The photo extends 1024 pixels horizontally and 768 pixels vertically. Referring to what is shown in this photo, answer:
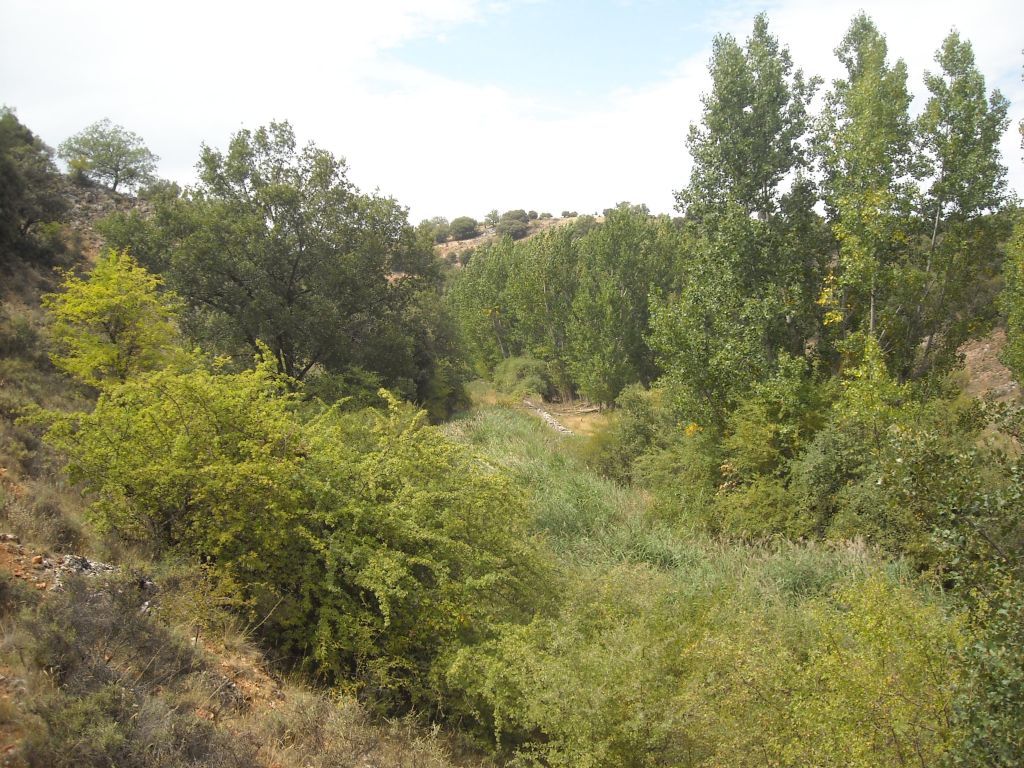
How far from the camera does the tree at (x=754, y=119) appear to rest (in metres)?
14.8

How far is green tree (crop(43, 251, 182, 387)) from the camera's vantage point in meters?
12.5

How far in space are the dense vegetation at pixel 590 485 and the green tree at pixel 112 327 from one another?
0.10 metres

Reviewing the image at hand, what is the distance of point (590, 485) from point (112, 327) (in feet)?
38.0

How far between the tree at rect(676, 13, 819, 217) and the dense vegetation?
85 millimetres

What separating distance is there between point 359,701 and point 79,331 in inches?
447

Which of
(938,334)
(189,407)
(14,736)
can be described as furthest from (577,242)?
(14,736)

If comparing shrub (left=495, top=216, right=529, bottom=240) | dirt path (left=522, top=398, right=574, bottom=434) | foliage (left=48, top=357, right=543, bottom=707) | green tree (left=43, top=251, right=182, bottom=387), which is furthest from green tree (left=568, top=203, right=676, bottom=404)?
shrub (left=495, top=216, right=529, bottom=240)

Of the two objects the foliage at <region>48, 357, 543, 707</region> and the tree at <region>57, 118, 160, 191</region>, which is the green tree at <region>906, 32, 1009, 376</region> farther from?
the tree at <region>57, 118, 160, 191</region>

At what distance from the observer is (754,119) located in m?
14.9

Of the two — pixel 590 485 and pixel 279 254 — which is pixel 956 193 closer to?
pixel 590 485

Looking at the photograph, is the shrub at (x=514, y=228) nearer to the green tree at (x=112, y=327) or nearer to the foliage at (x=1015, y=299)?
the foliage at (x=1015, y=299)

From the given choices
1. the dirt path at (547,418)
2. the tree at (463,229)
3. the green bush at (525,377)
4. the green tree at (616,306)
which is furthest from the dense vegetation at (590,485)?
the tree at (463,229)

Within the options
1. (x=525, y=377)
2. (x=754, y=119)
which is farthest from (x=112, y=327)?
(x=525, y=377)

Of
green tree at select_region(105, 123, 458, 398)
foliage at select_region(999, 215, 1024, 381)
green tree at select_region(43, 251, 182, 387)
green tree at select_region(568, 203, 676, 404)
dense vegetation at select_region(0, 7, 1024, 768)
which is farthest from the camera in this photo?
green tree at select_region(568, 203, 676, 404)
